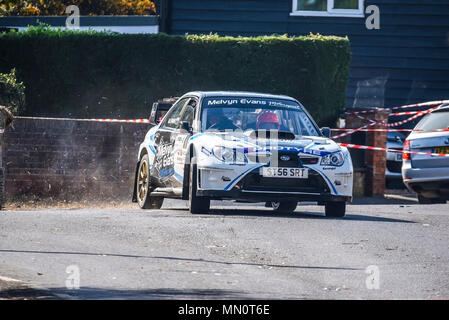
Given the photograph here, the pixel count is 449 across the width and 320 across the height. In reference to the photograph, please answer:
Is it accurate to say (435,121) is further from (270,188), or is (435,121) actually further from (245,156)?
(245,156)

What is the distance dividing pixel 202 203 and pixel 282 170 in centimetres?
110

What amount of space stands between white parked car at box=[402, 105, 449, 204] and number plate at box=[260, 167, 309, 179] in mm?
4658

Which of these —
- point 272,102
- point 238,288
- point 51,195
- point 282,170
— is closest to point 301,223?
point 282,170

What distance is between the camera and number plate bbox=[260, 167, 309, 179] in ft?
42.4

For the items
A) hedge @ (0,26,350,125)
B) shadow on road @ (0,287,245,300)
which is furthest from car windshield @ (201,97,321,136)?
hedge @ (0,26,350,125)

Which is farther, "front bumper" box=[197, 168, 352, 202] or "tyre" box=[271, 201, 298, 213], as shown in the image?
"tyre" box=[271, 201, 298, 213]

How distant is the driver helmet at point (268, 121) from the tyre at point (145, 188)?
1.85 m

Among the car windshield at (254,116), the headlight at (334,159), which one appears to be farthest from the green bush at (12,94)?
the headlight at (334,159)

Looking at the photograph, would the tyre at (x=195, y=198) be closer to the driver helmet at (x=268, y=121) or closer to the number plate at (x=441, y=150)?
the driver helmet at (x=268, y=121)

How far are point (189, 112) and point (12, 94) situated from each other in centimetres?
627

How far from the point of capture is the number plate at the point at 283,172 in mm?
12914

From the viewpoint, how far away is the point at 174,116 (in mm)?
15039

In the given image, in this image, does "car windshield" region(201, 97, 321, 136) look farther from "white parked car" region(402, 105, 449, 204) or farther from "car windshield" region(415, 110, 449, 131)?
"car windshield" region(415, 110, 449, 131)

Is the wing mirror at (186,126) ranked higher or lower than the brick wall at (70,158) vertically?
higher
